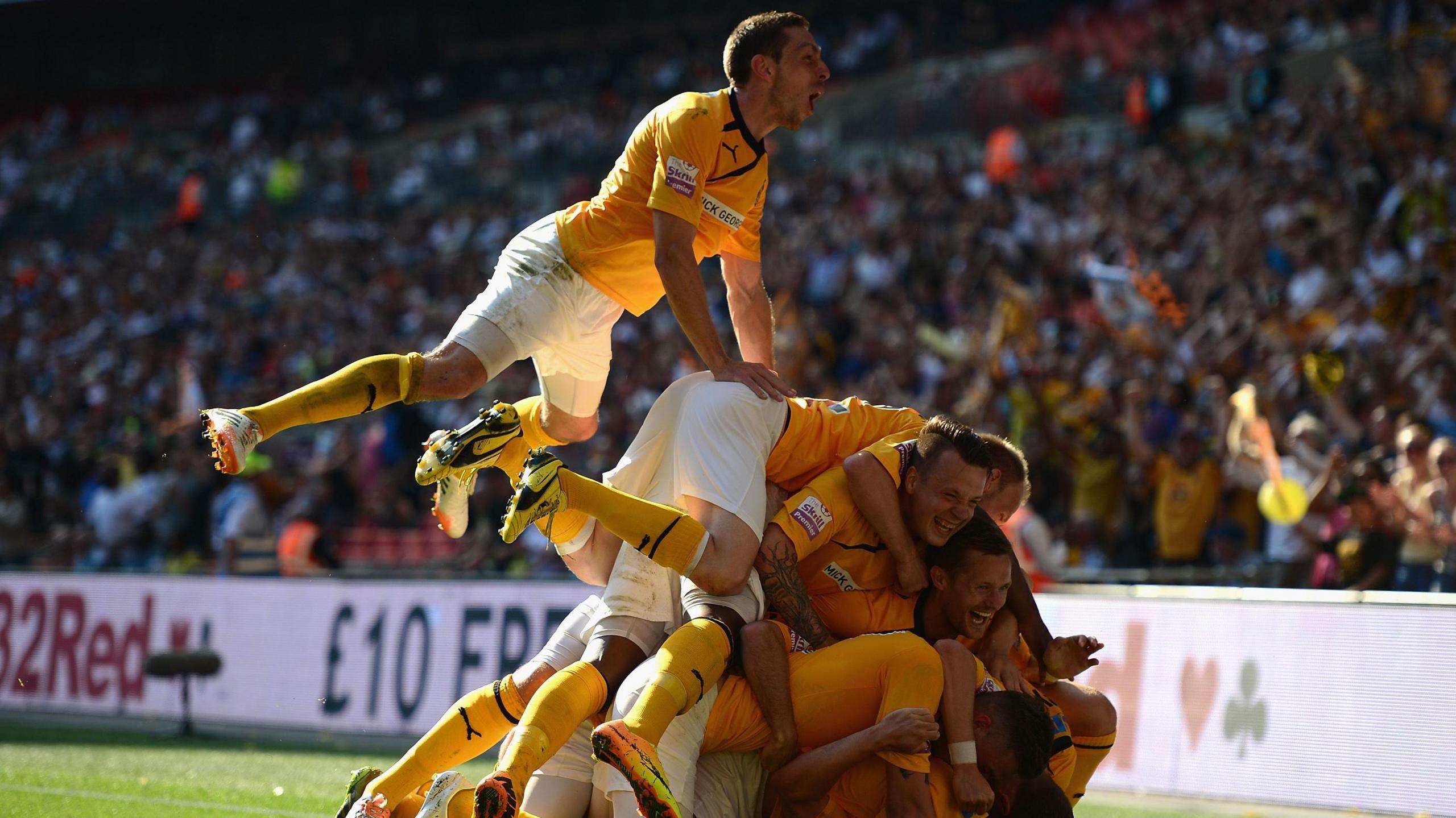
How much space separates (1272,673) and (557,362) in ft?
12.9

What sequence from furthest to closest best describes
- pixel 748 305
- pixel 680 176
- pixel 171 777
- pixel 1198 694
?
pixel 171 777 < pixel 1198 694 < pixel 748 305 < pixel 680 176

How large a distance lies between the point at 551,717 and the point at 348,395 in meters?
1.52

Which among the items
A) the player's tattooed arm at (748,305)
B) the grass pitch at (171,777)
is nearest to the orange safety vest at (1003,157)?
the grass pitch at (171,777)

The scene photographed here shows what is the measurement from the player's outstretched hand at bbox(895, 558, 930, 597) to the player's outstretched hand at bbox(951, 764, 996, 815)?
70cm

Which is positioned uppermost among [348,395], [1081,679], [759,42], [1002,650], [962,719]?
[759,42]

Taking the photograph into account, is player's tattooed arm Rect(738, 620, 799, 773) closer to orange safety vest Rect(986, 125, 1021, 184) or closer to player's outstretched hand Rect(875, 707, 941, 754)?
player's outstretched hand Rect(875, 707, 941, 754)

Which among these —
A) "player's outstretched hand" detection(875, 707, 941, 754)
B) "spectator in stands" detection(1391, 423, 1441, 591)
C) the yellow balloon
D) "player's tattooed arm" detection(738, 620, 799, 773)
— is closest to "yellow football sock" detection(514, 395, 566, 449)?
"player's tattooed arm" detection(738, 620, 799, 773)

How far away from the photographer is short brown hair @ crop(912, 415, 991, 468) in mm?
5020

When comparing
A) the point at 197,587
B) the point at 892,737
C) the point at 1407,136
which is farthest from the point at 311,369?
the point at 892,737

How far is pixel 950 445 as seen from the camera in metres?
5.04

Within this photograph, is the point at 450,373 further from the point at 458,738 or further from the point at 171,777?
the point at 171,777

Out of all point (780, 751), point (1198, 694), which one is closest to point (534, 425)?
point (780, 751)

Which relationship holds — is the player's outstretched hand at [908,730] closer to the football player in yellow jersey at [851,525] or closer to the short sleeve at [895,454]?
the football player in yellow jersey at [851,525]

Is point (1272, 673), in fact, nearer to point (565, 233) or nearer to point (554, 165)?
point (565, 233)
